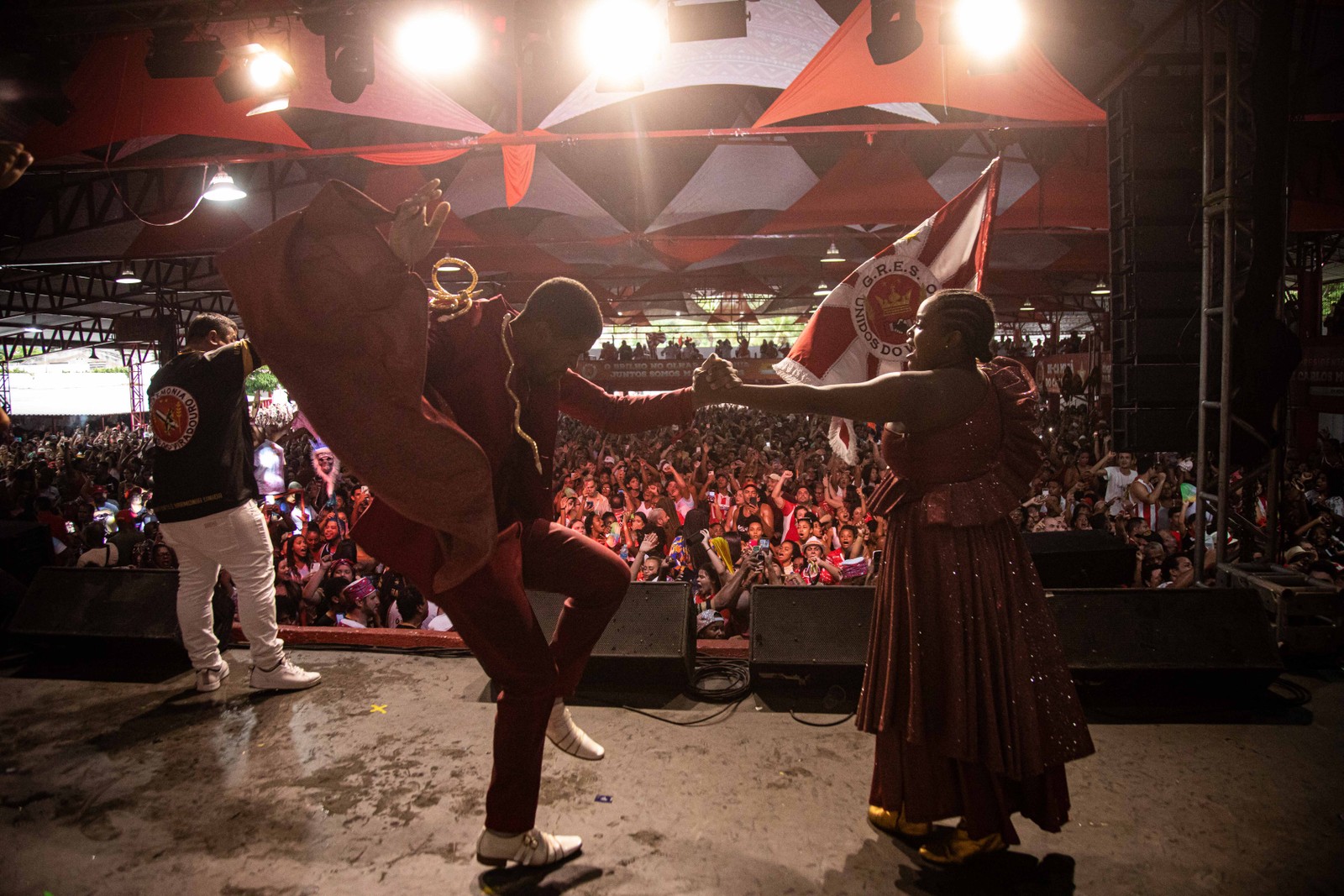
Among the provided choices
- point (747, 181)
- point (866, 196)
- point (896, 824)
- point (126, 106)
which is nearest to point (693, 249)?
point (747, 181)

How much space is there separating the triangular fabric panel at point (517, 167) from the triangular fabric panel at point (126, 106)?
2.99 m

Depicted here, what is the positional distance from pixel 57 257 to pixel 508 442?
13079 mm

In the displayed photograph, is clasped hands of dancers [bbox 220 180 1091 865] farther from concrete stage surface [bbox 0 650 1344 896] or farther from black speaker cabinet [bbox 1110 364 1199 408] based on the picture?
black speaker cabinet [bbox 1110 364 1199 408]

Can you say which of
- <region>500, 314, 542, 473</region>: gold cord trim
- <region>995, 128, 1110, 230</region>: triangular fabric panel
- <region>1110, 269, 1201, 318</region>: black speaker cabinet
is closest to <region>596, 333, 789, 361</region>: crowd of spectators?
<region>995, 128, 1110, 230</region>: triangular fabric panel

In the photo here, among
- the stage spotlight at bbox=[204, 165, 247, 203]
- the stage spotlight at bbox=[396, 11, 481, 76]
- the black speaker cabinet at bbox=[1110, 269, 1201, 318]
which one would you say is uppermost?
the stage spotlight at bbox=[396, 11, 481, 76]

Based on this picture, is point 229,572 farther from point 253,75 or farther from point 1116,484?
point 1116,484

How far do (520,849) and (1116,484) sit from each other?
840cm

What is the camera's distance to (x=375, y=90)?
7020 millimetres

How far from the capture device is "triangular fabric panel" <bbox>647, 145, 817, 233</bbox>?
466 inches

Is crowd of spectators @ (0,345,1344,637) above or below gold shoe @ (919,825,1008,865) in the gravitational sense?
above

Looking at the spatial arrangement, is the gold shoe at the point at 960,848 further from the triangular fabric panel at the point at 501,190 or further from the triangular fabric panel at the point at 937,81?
the triangular fabric panel at the point at 501,190

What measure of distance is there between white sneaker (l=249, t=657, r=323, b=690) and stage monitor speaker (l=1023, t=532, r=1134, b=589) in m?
3.75

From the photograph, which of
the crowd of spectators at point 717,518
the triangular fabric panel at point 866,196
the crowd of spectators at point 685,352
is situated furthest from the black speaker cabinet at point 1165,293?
the crowd of spectators at point 685,352

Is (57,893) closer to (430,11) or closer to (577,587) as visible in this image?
(577,587)
